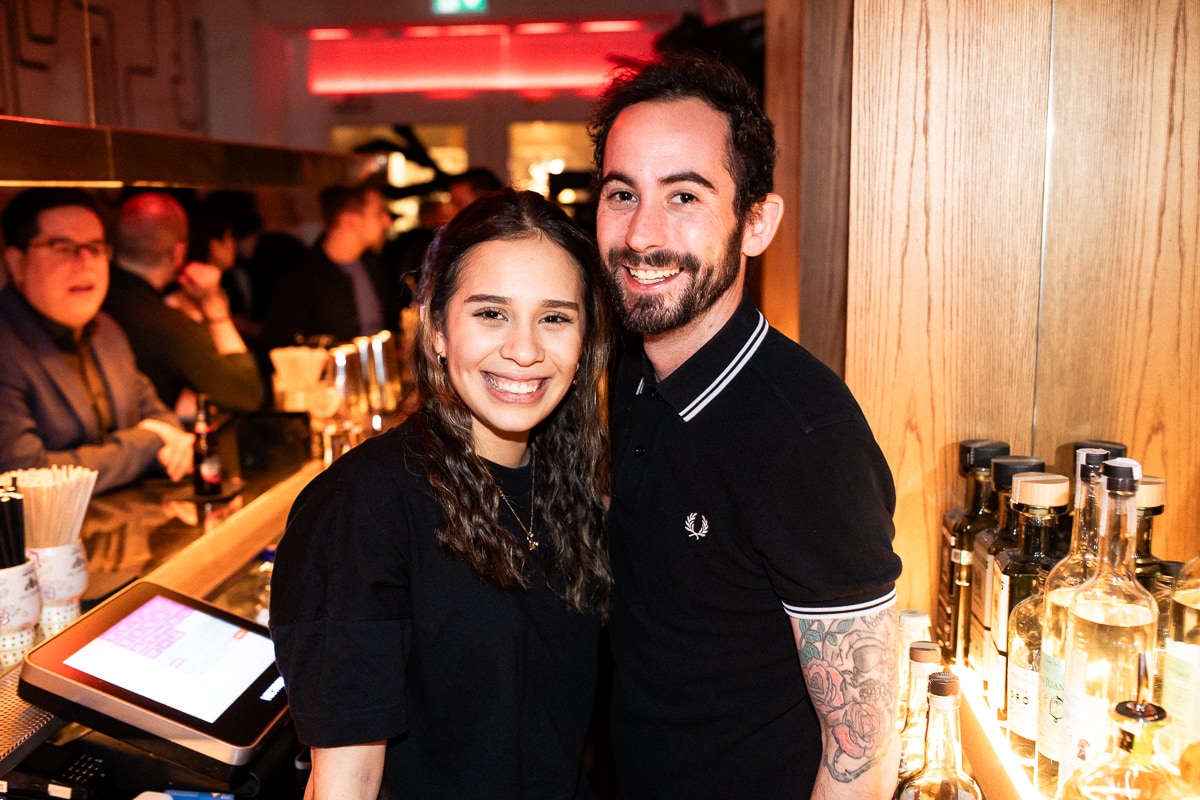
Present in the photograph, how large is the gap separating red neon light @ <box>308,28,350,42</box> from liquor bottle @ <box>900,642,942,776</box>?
7.29 m

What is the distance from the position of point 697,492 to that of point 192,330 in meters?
2.97

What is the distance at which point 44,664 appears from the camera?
4.34 feet

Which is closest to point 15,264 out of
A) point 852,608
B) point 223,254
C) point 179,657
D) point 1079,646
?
point 223,254

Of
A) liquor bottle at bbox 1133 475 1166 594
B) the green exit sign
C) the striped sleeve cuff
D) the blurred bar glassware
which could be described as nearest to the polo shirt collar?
the striped sleeve cuff

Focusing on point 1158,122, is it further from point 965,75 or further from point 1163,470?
point 1163,470

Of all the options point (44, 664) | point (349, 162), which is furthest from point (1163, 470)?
point (349, 162)

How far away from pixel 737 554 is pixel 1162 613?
0.56m

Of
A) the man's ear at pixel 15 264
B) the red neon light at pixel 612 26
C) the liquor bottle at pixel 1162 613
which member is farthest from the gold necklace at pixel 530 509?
the red neon light at pixel 612 26

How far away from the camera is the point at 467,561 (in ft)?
4.30

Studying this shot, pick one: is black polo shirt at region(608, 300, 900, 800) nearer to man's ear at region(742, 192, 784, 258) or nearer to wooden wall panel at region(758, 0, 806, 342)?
man's ear at region(742, 192, 784, 258)

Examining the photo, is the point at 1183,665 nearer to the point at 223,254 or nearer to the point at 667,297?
the point at 667,297

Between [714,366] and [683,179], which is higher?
[683,179]

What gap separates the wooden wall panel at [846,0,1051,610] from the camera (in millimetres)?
1719

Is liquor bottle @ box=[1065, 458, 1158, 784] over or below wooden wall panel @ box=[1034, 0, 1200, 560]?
below
